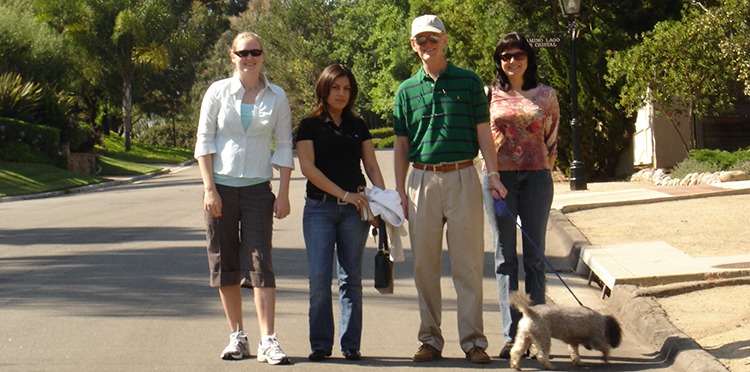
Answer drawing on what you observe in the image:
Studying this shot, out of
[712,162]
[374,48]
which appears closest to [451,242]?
[712,162]

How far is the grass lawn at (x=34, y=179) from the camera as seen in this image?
2040 cm

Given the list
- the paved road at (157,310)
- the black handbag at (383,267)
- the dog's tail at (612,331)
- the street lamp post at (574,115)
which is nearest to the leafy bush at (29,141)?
the paved road at (157,310)

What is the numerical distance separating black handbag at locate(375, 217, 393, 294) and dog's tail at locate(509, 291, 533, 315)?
0.80 meters

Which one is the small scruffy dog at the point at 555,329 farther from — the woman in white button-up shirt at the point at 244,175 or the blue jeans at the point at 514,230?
the woman in white button-up shirt at the point at 244,175

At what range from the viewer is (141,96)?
49.2 meters

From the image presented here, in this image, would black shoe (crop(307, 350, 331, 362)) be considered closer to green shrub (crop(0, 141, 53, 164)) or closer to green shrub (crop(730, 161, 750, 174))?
green shrub (crop(730, 161, 750, 174))

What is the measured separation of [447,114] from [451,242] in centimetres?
82

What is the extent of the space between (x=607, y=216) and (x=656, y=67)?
6.75m

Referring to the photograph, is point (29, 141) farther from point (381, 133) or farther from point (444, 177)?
point (381, 133)

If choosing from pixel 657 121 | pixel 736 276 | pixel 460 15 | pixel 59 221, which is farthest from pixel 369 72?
pixel 736 276

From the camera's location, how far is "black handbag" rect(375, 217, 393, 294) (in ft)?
15.5

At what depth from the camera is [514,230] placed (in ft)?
15.7

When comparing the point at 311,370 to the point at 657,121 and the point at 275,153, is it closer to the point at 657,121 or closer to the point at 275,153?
the point at 275,153

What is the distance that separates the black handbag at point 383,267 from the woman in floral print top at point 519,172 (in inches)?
28.1
